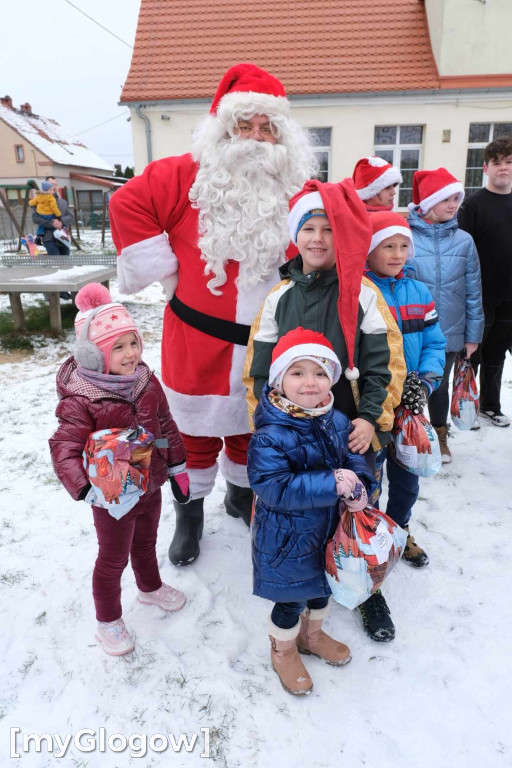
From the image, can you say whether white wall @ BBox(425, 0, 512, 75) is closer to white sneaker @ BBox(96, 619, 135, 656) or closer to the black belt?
the black belt

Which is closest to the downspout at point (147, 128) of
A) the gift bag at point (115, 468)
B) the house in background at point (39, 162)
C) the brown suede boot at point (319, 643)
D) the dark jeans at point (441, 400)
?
the dark jeans at point (441, 400)

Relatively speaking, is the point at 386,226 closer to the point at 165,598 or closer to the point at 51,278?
the point at 165,598

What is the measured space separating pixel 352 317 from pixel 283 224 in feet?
2.23

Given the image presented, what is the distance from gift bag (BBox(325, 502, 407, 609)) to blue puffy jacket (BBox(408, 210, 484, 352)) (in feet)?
5.53

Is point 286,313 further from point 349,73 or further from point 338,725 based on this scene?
point 349,73

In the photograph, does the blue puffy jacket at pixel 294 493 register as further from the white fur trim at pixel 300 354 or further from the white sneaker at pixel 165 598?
the white sneaker at pixel 165 598

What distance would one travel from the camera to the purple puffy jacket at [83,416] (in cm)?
168

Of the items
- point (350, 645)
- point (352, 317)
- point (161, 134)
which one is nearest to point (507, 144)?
point (352, 317)

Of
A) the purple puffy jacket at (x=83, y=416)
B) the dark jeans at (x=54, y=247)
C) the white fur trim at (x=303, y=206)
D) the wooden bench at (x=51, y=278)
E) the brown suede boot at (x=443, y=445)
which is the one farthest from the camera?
the dark jeans at (x=54, y=247)

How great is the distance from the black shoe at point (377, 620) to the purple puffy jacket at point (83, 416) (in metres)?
1.08

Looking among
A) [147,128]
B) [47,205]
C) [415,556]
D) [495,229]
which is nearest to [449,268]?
[495,229]

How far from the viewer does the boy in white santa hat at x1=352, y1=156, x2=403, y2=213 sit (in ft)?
8.79

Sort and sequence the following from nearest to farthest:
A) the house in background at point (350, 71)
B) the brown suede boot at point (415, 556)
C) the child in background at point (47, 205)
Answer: the brown suede boot at point (415, 556) < the child in background at point (47, 205) < the house in background at point (350, 71)

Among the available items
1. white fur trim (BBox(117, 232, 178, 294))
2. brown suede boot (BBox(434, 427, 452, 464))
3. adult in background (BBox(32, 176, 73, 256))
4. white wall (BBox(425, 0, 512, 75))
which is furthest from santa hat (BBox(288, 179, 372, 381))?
white wall (BBox(425, 0, 512, 75))
